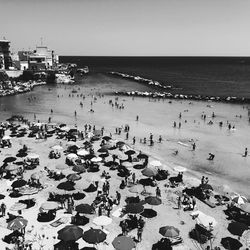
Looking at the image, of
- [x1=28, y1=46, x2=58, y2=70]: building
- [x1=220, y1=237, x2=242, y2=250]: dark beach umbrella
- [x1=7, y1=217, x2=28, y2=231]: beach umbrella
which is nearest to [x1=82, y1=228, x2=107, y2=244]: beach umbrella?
[x1=7, y1=217, x2=28, y2=231]: beach umbrella

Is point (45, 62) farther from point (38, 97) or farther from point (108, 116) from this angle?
point (108, 116)

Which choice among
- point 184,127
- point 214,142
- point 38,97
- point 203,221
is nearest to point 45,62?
point 38,97

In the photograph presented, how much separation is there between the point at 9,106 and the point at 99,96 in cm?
2183

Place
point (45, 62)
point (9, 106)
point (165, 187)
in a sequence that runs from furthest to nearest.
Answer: point (45, 62) → point (9, 106) → point (165, 187)

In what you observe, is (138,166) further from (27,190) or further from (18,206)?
(18,206)

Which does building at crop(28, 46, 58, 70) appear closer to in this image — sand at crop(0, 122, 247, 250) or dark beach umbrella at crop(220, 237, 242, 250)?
sand at crop(0, 122, 247, 250)

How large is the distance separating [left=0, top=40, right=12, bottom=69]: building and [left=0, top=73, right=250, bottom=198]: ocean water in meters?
20.6

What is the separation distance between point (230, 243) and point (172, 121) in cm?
3231

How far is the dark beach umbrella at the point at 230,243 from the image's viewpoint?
1631 centimetres

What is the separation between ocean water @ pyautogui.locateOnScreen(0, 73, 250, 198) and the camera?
2967 centimetres

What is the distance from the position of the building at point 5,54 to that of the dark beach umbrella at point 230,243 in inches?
3508

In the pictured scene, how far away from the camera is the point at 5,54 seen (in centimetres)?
9362

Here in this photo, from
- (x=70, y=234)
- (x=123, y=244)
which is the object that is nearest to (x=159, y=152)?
(x=123, y=244)

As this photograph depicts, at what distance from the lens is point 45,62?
10675 centimetres
